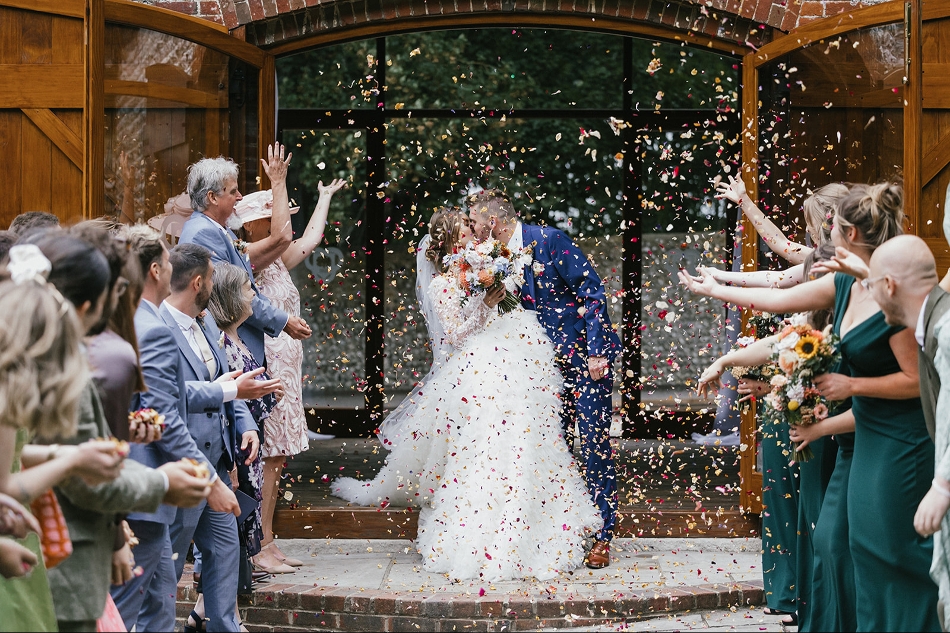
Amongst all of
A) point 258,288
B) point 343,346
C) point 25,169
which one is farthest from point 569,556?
point 343,346

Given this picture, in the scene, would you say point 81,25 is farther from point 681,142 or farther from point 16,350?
point 681,142

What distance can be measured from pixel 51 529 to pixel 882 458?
2.90 meters

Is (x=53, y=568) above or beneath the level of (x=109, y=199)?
beneath

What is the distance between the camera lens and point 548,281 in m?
6.72

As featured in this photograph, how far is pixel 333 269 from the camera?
1108cm

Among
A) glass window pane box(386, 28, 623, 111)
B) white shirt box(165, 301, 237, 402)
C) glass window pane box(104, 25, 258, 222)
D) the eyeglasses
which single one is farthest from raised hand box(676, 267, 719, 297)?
glass window pane box(386, 28, 623, 111)

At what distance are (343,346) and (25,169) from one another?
6410mm

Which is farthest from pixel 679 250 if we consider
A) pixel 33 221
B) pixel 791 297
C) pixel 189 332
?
pixel 33 221

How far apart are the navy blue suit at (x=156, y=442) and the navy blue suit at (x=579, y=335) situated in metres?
2.85

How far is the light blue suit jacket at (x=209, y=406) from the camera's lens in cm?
466

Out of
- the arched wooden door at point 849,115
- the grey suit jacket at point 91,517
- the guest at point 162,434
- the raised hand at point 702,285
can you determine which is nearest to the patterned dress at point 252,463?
the guest at point 162,434

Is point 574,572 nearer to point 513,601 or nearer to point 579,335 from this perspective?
point 513,601

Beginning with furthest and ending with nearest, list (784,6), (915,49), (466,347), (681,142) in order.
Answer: (681,142), (784,6), (466,347), (915,49)

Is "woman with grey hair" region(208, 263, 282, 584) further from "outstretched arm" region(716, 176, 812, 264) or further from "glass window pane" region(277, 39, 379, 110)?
"glass window pane" region(277, 39, 379, 110)
